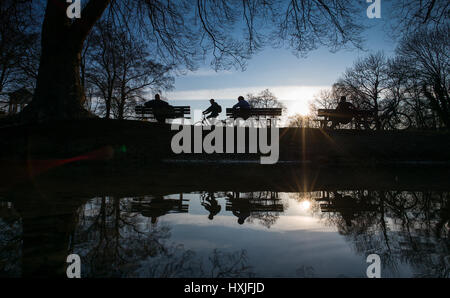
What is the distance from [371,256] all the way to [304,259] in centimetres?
47

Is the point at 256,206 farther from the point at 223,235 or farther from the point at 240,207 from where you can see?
the point at 223,235

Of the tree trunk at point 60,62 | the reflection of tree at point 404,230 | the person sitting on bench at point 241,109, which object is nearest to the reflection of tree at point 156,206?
the reflection of tree at point 404,230

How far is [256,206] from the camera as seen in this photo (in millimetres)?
3035

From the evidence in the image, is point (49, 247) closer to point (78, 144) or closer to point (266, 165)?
point (266, 165)

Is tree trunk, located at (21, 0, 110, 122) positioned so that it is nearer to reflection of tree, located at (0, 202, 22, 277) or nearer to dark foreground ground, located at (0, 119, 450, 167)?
dark foreground ground, located at (0, 119, 450, 167)

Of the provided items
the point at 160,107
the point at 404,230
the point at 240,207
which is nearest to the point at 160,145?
the point at 160,107

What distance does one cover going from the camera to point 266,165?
6938mm

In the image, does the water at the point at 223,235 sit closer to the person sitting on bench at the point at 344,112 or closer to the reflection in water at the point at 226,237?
the reflection in water at the point at 226,237

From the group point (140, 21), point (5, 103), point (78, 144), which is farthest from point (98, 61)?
point (78, 144)

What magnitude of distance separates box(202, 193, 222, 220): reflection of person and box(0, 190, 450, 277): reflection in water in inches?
1.3

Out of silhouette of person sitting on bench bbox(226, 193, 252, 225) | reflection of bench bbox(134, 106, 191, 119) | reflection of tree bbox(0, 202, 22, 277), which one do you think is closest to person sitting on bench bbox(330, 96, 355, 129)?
reflection of bench bbox(134, 106, 191, 119)

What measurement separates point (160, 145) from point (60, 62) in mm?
4322

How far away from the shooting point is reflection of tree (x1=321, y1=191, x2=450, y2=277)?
5.49 feet

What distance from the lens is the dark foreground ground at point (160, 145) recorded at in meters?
6.86
